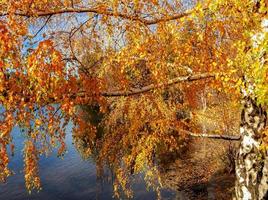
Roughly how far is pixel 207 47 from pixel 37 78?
18.6 ft

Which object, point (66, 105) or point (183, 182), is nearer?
point (66, 105)

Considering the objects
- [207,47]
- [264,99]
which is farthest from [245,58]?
[207,47]

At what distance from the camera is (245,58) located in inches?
212

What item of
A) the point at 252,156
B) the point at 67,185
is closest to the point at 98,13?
the point at 252,156

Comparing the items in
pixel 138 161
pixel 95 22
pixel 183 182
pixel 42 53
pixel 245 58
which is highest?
pixel 95 22

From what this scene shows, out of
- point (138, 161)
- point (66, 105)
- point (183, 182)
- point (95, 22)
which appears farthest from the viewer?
point (183, 182)

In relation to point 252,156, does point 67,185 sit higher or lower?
lower

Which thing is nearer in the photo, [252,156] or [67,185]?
[252,156]

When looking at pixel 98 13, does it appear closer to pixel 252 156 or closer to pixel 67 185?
pixel 252 156

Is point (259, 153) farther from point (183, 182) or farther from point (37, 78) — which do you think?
point (183, 182)

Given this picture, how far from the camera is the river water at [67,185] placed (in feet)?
69.1

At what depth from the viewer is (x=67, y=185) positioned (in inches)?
928

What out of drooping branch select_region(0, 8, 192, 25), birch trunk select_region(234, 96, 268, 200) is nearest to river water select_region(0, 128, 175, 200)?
birch trunk select_region(234, 96, 268, 200)

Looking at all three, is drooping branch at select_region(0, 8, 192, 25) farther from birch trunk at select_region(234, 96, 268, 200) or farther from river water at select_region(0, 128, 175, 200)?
river water at select_region(0, 128, 175, 200)
